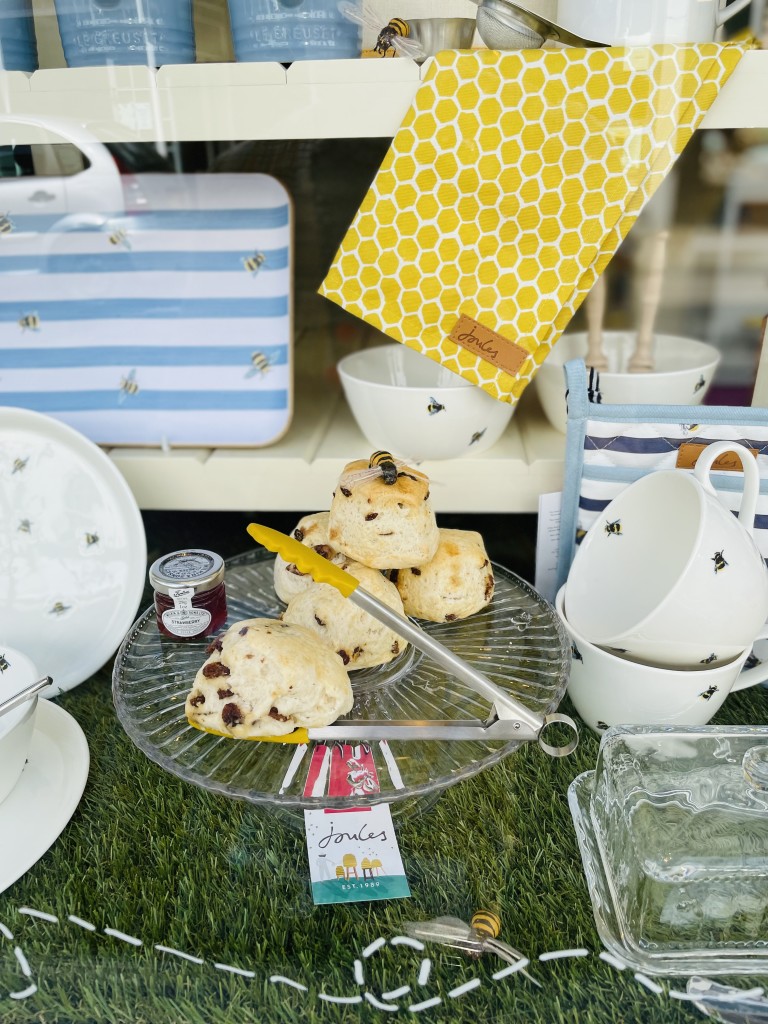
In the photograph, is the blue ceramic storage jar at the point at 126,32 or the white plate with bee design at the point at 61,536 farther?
the white plate with bee design at the point at 61,536

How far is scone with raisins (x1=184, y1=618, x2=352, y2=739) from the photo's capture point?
0.53 m

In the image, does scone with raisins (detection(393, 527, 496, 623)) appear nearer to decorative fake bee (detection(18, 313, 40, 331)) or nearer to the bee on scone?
the bee on scone

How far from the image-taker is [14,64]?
2.30ft

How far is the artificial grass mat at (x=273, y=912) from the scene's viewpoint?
48 centimetres

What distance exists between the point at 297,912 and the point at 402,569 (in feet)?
0.91

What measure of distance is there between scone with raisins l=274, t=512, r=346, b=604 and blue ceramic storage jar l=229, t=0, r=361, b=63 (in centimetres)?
40

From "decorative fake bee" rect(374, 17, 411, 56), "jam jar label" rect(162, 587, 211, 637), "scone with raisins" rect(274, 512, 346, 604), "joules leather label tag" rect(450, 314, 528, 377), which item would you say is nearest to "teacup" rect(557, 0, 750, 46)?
"decorative fake bee" rect(374, 17, 411, 56)

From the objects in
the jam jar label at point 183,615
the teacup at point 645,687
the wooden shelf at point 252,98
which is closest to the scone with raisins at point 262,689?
the jam jar label at point 183,615

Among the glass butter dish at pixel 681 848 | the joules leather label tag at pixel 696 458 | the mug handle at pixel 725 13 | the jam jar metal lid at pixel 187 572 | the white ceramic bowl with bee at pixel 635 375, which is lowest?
the glass butter dish at pixel 681 848

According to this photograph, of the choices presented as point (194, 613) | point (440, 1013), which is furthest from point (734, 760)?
point (194, 613)

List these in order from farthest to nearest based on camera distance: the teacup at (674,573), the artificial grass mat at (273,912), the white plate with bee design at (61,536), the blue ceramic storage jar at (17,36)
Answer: the white plate with bee design at (61,536) → the blue ceramic storage jar at (17,36) → the teacup at (674,573) → the artificial grass mat at (273,912)

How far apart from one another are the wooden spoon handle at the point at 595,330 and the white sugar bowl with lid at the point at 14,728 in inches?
24.8

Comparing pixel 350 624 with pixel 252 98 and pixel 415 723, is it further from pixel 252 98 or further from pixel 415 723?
pixel 252 98

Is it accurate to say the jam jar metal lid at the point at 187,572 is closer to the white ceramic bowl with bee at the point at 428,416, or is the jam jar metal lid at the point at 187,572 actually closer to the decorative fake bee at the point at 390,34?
the white ceramic bowl with bee at the point at 428,416
